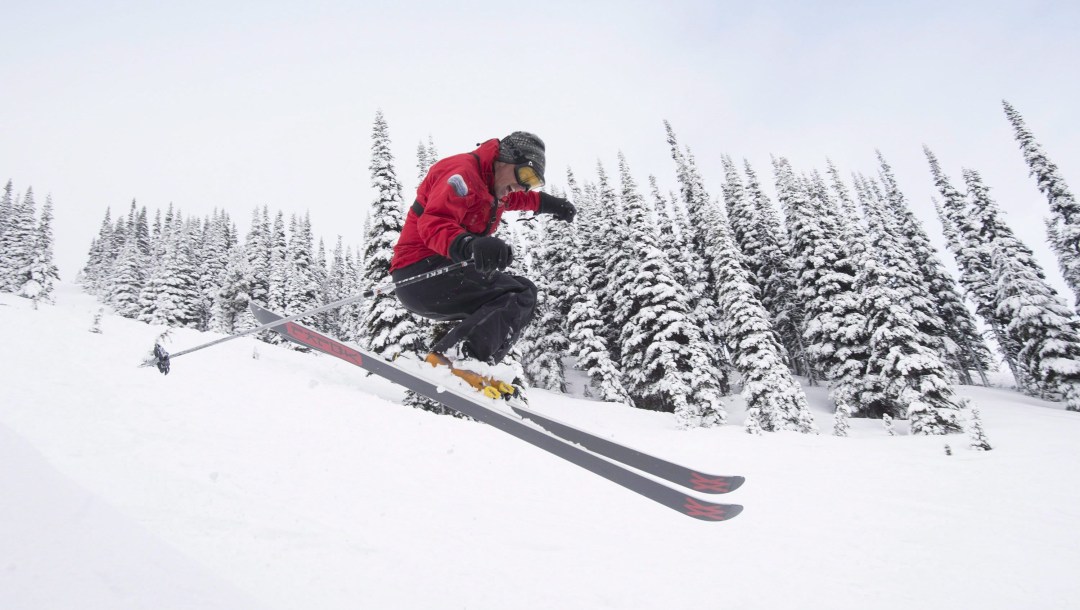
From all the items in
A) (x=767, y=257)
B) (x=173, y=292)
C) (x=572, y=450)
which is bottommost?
(x=572, y=450)

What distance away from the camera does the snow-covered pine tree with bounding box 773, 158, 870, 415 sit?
26.7 meters

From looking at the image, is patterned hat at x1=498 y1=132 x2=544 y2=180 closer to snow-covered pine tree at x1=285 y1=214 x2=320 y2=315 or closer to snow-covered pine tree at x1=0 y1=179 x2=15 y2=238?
snow-covered pine tree at x1=285 y1=214 x2=320 y2=315

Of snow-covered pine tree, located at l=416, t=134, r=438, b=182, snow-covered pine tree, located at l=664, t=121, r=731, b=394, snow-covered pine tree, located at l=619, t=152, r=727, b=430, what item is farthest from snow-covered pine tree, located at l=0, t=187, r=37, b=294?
snow-covered pine tree, located at l=664, t=121, r=731, b=394

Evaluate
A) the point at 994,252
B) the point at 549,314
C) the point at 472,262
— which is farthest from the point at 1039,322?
the point at 472,262

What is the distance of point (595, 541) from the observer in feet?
20.1

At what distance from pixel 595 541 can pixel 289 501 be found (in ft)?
11.7

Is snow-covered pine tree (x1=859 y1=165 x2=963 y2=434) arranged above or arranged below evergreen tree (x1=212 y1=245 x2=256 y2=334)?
below

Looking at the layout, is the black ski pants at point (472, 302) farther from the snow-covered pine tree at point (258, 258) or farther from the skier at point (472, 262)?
the snow-covered pine tree at point (258, 258)

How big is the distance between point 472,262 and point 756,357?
73.8 feet

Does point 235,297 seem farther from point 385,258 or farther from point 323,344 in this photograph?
point 323,344

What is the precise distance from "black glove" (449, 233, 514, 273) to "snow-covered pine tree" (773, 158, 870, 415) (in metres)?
26.3

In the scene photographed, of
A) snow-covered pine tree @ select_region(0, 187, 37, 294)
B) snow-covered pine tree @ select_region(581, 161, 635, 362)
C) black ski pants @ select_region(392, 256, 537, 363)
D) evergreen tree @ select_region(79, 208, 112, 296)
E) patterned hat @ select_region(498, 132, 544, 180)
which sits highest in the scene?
evergreen tree @ select_region(79, 208, 112, 296)

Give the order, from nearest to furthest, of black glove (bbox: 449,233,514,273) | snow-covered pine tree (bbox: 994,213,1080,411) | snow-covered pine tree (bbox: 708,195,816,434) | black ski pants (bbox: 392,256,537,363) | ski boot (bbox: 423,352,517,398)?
black glove (bbox: 449,233,514,273) < black ski pants (bbox: 392,256,537,363) < ski boot (bbox: 423,352,517,398) < snow-covered pine tree (bbox: 708,195,816,434) < snow-covered pine tree (bbox: 994,213,1080,411)

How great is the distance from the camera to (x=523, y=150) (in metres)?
4.00
